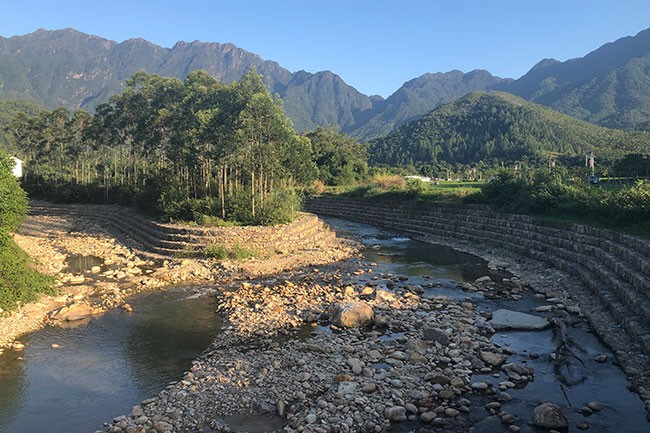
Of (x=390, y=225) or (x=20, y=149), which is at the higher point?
(x=20, y=149)

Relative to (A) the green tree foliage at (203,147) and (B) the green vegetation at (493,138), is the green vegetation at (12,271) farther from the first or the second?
(B) the green vegetation at (493,138)

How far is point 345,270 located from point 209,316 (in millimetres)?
8599

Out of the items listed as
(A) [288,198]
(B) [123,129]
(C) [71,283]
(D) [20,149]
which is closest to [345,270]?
(A) [288,198]

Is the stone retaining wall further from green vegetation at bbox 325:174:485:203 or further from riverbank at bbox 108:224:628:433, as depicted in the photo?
green vegetation at bbox 325:174:485:203

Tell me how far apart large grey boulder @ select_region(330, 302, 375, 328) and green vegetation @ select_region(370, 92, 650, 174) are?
62.0 meters

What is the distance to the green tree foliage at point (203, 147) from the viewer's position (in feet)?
85.3

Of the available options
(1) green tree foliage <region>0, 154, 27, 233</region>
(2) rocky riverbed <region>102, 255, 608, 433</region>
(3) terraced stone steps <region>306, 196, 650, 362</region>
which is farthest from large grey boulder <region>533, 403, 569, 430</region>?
(1) green tree foliage <region>0, 154, 27, 233</region>

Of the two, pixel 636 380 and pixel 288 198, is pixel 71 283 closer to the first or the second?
pixel 288 198

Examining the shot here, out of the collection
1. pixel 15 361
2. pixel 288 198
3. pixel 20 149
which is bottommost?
pixel 15 361

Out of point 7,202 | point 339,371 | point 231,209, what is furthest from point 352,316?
point 231,209

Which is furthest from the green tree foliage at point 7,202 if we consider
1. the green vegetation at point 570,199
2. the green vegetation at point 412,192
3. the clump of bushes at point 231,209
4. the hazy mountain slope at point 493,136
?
the hazy mountain slope at point 493,136

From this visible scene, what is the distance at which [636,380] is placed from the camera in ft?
30.8

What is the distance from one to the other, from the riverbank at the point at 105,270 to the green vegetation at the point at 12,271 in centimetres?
41

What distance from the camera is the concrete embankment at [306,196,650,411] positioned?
11.2 meters
